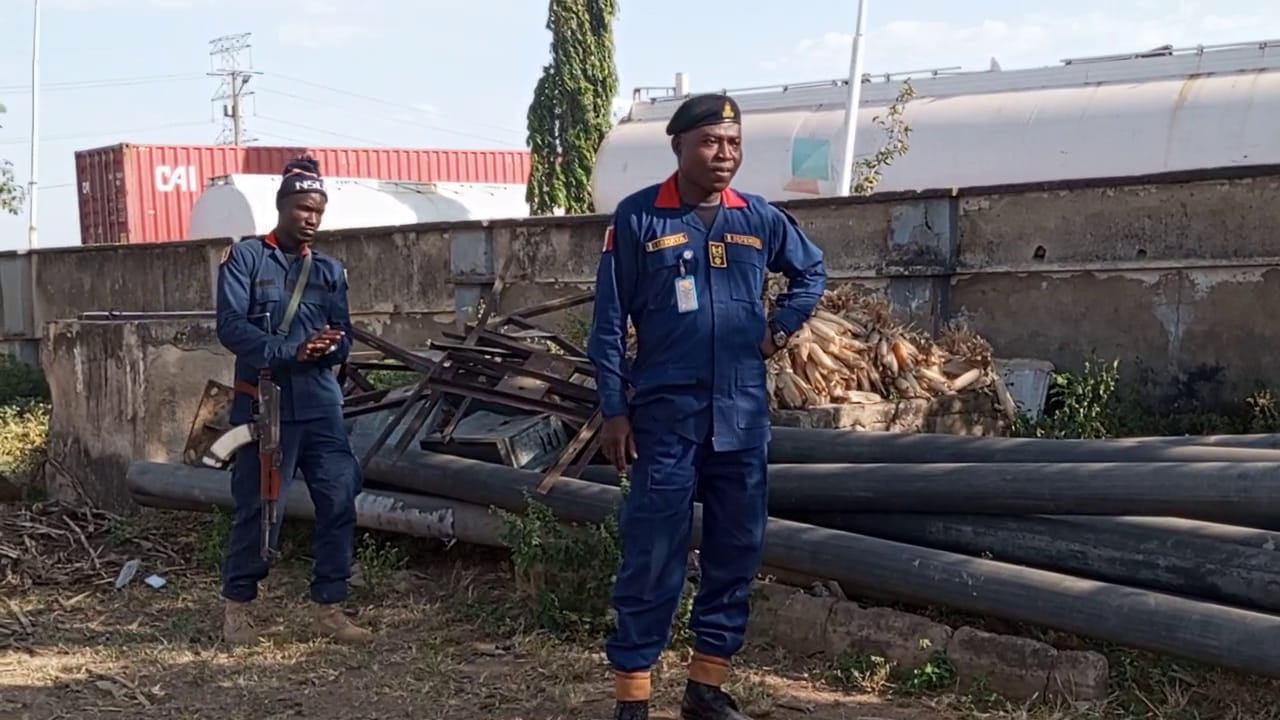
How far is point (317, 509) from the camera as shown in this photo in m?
5.52

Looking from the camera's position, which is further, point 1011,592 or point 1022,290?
point 1022,290

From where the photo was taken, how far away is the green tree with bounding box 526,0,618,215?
26.7 meters

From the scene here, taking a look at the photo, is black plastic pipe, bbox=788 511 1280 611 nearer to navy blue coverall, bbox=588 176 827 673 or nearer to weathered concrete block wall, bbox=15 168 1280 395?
navy blue coverall, bbox=588 176 827 673

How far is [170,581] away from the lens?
6691 millimetres

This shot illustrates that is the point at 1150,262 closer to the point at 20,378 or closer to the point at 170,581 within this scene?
the point at 170,581

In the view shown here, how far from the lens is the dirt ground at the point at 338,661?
4605 mm

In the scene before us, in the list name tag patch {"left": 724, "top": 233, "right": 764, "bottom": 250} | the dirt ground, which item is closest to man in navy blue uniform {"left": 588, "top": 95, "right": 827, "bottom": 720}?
name tag patch {"left": 724, "top": 233, "right": 764, "bottom": 250}

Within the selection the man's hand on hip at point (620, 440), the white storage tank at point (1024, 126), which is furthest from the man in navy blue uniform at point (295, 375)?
the white storage tank at point (1024, 126)

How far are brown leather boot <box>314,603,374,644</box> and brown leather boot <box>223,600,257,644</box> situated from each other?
10.9 inches

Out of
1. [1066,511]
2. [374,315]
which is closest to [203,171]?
[374,315]

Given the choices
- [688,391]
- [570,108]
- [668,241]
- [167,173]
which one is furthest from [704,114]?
[167,173]

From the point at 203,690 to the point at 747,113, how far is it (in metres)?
16.2

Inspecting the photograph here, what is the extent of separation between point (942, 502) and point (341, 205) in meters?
19.4

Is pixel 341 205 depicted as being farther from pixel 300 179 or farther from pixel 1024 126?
pixel 300 179
